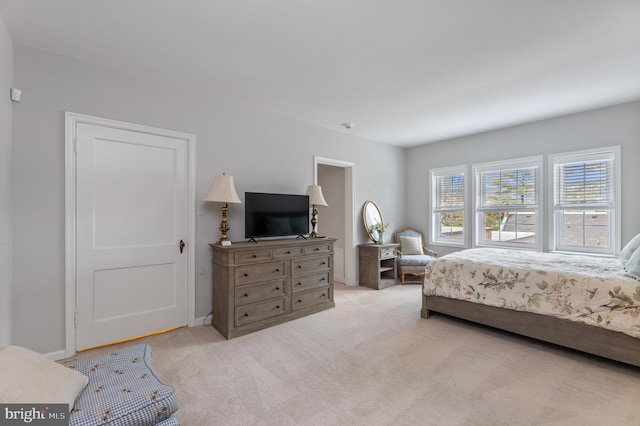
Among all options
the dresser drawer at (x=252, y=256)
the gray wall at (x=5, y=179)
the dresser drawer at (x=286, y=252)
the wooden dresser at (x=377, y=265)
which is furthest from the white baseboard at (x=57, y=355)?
the wooden dresser at (x=377, y=265)

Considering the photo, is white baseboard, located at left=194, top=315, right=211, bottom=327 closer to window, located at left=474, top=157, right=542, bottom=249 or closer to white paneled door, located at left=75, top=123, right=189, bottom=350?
white paneled door, located at left=75, top=123, right=189, bottom=350

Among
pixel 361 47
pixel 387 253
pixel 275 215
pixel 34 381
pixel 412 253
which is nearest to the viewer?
pixel 34 381

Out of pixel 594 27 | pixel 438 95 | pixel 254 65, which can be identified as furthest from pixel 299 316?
pixel 594 27

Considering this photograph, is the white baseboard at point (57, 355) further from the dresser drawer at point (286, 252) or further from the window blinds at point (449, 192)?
the window blinds at point (449, 192)

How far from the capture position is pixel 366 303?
3.97 metres

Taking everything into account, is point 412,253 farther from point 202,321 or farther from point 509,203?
point 202,321

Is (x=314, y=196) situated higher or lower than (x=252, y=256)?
higher

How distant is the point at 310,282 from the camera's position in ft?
11.7

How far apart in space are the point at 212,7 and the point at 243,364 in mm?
2627

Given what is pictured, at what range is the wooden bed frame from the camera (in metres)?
2.26

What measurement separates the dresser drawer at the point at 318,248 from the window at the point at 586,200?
3.29 metres

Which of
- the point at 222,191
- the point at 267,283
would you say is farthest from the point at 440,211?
the point at 222,191

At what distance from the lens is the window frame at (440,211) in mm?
5040

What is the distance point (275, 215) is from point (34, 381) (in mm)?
2522
